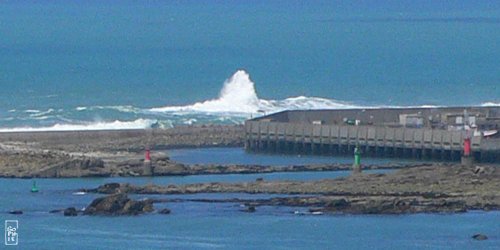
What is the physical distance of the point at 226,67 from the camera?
127438 millimetres

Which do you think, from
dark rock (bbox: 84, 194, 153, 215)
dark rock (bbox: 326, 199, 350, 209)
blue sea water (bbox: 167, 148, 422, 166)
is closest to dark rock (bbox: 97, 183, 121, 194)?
dark rock (bbox: 84, 194, 153, 215)

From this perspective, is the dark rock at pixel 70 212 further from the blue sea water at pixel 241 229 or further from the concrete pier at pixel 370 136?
the concrete pier at pixel 370 136

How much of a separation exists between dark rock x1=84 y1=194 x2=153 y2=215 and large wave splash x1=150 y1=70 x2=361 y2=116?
2996 centimetres

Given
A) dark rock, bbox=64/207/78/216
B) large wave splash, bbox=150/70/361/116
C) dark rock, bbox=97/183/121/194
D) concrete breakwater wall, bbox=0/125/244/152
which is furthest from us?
large wave splash, bbox=150/70/361/116

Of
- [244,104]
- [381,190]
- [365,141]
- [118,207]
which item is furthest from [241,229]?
[244,104]

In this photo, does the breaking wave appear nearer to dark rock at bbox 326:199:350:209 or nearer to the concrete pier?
the concrete pier

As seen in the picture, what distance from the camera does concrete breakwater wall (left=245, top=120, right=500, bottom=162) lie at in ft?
237

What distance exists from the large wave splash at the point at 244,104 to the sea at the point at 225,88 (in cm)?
9

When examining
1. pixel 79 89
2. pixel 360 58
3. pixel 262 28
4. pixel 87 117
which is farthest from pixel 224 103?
pixel 262 28

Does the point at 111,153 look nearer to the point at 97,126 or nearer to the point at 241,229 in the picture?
the point at 97,126

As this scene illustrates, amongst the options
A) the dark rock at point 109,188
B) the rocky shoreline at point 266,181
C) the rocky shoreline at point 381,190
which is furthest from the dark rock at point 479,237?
the dark rock at point 109,188

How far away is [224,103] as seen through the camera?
308 ft

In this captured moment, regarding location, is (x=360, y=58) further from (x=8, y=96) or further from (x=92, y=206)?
(x=92, y=206)

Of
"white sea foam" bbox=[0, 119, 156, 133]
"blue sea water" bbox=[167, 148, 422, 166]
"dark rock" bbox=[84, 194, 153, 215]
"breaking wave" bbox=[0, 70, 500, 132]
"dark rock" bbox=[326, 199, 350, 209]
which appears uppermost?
"breaking wave" bbox=[0, 70, 500, 132]
